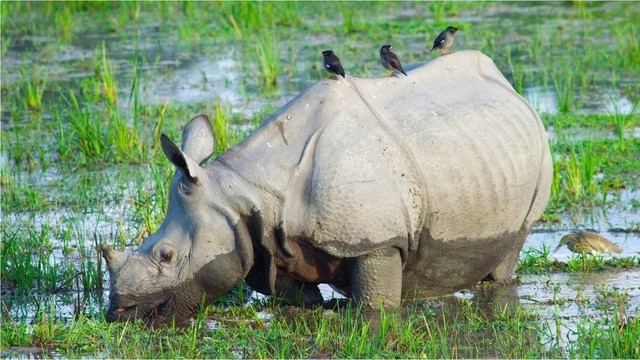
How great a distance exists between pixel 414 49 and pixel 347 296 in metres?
8.40

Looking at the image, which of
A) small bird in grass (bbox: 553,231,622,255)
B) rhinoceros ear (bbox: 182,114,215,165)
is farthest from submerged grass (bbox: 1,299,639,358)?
small bird in grass (bbox: 553,231,622,255)

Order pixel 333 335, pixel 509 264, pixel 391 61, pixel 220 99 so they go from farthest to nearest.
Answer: pixel 220 99, pixel 509 264, pixel 391 61, pixel 333 335

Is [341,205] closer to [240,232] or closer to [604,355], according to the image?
[240,232]

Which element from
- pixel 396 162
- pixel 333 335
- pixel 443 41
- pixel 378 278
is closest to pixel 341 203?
pixel 396 162

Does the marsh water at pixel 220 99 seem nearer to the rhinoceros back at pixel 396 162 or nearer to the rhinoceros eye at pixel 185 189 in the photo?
the rhinoceros back at pixel 396 162

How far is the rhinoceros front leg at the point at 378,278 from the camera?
21.0 feet

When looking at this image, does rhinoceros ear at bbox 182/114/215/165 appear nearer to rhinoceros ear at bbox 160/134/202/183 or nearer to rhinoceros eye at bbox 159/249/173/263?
rhinoceros ear at bbox 160/134/202/183

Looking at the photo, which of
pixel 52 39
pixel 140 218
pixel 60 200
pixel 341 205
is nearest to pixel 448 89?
pixel 341 205

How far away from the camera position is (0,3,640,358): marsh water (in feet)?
23.5

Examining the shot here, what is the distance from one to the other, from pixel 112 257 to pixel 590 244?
9.61 feet

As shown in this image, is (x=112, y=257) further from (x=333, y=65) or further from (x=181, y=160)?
(x=333, y=65)

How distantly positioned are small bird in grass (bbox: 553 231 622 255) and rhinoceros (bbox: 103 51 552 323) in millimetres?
966

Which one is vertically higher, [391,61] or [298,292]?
[391,61]

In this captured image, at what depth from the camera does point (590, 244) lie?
25.3ft
